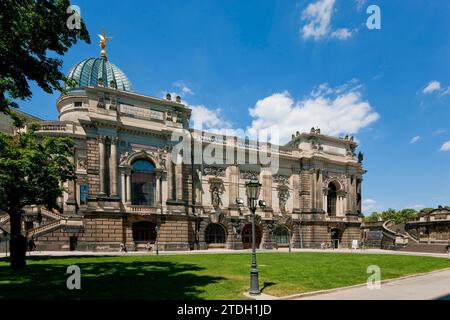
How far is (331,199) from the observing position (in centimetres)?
4650

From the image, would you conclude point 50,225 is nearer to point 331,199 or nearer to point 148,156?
point 148,156

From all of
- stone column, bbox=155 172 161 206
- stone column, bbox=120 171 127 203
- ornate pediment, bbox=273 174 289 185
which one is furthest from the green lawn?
ornate pediment, bbox=273 174 289 185

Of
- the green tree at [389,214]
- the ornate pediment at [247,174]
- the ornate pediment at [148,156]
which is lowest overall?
the green tree at [389,214]

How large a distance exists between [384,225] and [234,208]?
26.3 meters

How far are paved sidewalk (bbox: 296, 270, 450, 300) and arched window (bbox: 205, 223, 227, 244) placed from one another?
2536 cm

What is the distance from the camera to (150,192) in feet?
110

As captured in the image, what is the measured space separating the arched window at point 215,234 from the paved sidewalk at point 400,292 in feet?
83.2

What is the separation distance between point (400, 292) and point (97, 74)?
50.0m

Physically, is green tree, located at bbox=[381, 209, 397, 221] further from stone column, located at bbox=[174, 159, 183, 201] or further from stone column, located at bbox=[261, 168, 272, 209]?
stone column, located at bbox=[174, 159, 183, 201]

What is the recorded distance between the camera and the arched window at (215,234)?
3672 cm

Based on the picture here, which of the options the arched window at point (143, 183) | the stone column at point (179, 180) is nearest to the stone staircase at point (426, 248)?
the stone column at point (179, 180)

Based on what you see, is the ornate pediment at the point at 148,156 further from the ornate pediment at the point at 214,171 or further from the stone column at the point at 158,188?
the ornate pediment at the point at 214,171
